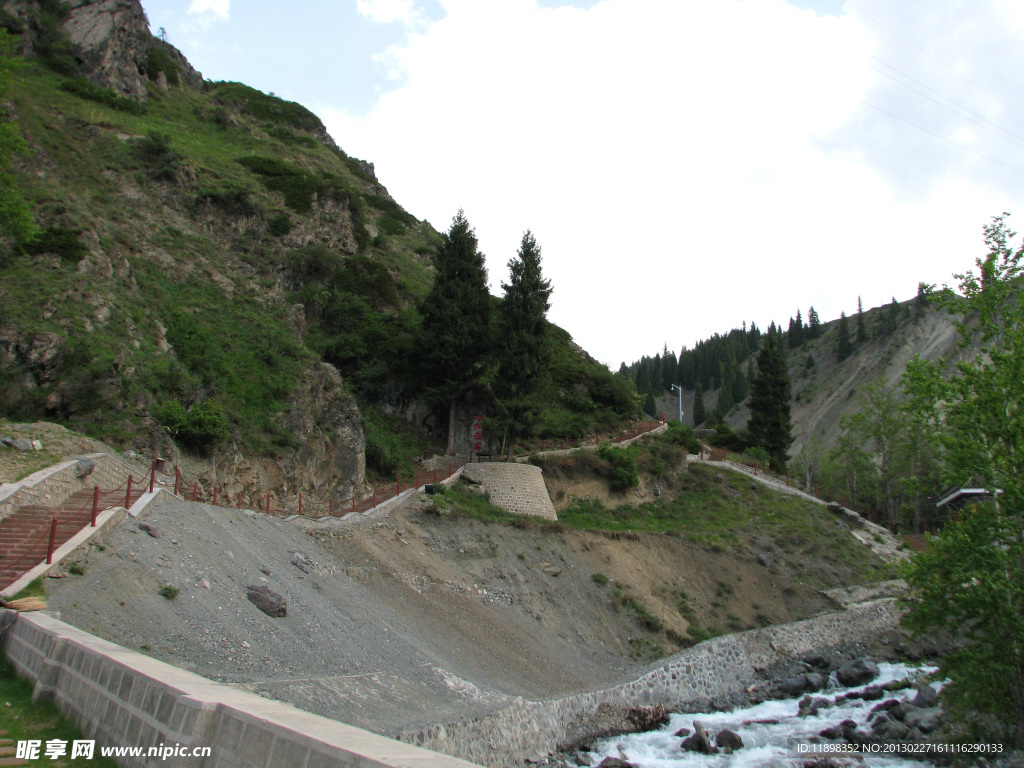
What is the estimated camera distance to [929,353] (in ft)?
351

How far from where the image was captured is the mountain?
75.5ft

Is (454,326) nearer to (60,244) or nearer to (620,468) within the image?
(620,468)

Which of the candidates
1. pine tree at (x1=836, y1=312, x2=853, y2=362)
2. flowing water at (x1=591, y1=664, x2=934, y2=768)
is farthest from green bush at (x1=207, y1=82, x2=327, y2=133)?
pine tree at (x1=836, y1=312, x2=853, y2=362)

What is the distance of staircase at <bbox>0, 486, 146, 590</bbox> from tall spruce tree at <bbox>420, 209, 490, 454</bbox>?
21566mm

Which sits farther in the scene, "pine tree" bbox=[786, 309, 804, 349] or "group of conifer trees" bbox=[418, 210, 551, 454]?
"pine tree" bbox=[786, 309, 804, 349]

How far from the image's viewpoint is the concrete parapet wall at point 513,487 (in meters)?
30.9

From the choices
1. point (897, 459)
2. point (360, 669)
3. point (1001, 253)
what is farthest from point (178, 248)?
point (897, 459)

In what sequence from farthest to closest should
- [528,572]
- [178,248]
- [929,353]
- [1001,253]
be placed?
[929,353] < [178,248] < [528,572] < [1001,253]

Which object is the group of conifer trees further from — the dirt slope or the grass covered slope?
the dirt slope

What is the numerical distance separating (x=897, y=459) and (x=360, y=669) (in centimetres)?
4579

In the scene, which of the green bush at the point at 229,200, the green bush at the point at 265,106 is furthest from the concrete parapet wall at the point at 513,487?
the green bush at the point at 265,106

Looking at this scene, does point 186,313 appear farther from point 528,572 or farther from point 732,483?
point 732,483

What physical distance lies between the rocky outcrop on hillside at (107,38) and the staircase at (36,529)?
51992 millimetres

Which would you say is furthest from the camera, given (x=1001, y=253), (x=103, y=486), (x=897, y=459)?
(x=897, y=459)
